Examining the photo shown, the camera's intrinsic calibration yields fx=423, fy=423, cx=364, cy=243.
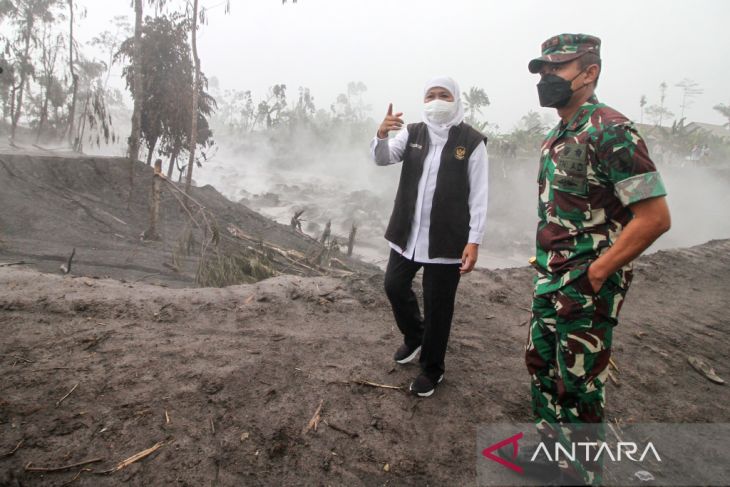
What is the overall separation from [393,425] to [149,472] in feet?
3.80

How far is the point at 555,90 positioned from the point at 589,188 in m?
0.46

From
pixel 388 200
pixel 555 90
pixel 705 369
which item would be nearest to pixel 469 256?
pixel 555 90

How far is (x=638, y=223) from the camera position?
4.94ft

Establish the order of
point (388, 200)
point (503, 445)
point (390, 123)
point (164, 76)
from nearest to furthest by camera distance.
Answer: point (503, 445), point (390, 123), point (164, 76), point (388, 200)

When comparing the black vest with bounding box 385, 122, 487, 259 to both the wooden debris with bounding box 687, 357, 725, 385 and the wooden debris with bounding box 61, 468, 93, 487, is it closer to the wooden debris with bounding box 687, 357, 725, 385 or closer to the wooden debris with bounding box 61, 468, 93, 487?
the wooden debris with bounding box 61, 468, 93, 487

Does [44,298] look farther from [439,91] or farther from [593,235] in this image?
[593,235]

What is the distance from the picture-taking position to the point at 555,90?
1.80m

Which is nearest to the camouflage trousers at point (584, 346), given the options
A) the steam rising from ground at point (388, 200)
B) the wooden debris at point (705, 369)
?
the wooden debris at point (705, 369)

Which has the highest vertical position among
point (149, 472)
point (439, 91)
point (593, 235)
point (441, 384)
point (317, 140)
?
point (317, 140)

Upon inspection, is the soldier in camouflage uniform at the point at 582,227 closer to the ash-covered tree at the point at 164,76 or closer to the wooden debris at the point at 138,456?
the wooden debris at the point at 138,456

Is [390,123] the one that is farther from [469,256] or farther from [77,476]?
[77,476]

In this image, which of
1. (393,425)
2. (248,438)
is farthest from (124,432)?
(393,425)

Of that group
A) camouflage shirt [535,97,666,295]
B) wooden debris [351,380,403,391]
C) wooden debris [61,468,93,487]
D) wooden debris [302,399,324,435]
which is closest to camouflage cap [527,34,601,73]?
camouflage shirt [535,97,666,295]

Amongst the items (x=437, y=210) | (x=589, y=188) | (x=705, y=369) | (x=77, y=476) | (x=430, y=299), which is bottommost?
(x=77, y=476)
